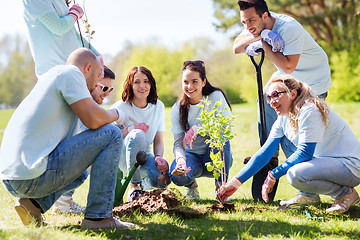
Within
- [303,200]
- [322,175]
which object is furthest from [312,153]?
[303,200]

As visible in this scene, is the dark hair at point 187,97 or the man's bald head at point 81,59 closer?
the man's bald head at point 81,59

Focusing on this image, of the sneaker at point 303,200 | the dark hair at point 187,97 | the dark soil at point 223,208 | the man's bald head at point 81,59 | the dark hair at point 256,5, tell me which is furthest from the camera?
the dark hair at point 187,97

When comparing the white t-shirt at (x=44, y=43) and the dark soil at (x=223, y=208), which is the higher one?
the white t-shirt at (x=44, y=43)

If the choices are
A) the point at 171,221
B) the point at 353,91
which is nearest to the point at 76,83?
the point at 171,221

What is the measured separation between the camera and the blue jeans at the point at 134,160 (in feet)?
12.1

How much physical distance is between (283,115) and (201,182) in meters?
2.26

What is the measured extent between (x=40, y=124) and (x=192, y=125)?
5.90 ft

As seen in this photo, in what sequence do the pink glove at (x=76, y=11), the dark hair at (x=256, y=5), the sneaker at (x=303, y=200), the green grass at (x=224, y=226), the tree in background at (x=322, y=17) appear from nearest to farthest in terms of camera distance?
the green grass at (x=224, y=226)
the sneaker at (x=303, y=200)
the dark hair at (x=256, y=5)
the pink glove at (x=76, y=11)
the tree in background at (x=322, y=17)

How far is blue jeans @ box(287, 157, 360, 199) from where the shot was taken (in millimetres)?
3055

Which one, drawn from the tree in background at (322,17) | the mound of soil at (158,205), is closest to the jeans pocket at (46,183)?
the mound of soil at (158,205)

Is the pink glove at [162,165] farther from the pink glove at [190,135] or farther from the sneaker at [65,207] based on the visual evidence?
the sneaker at [65,207]

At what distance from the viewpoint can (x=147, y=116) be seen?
13.4 ft

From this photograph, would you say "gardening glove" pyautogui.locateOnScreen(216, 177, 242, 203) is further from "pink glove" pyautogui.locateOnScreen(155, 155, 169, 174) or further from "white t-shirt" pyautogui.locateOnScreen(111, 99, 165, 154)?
"white t-shirt" pyautogui.locateOnScreen(111, 99, 165, 154)

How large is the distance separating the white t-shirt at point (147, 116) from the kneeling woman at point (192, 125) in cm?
21
